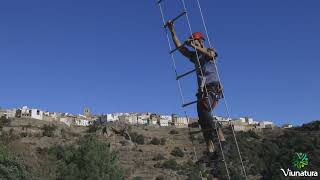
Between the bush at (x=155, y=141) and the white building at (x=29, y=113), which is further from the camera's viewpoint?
the white building at (x=29, y=113)

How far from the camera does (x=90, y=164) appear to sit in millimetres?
44719

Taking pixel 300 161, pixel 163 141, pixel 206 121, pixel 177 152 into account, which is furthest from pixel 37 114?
pixel 206 121

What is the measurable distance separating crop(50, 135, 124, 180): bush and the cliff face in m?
0.15

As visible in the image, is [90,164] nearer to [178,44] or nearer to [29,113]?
[178,44]

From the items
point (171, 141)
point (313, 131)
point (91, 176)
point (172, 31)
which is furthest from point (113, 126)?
point (172, 31)

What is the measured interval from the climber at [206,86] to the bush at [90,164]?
35482 millimetres

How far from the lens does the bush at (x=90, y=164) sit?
43.9 m

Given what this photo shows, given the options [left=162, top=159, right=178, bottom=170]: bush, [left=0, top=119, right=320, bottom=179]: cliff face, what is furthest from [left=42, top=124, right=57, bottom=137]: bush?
[left=162, top=159, right=178, bottom=170]: bush

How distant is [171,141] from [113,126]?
503 inches

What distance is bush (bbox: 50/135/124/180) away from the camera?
144ft

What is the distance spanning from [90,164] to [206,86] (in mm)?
36773

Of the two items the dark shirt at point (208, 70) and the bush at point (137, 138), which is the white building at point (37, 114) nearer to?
the bush at point (137, 138)

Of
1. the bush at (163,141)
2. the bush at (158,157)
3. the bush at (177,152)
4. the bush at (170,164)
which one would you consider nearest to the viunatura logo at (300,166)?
the bush at (170,164)

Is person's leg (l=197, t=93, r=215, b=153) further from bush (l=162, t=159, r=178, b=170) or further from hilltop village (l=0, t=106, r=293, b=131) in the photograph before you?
hilltop village (l=0, t=106, r=293, b=131)
